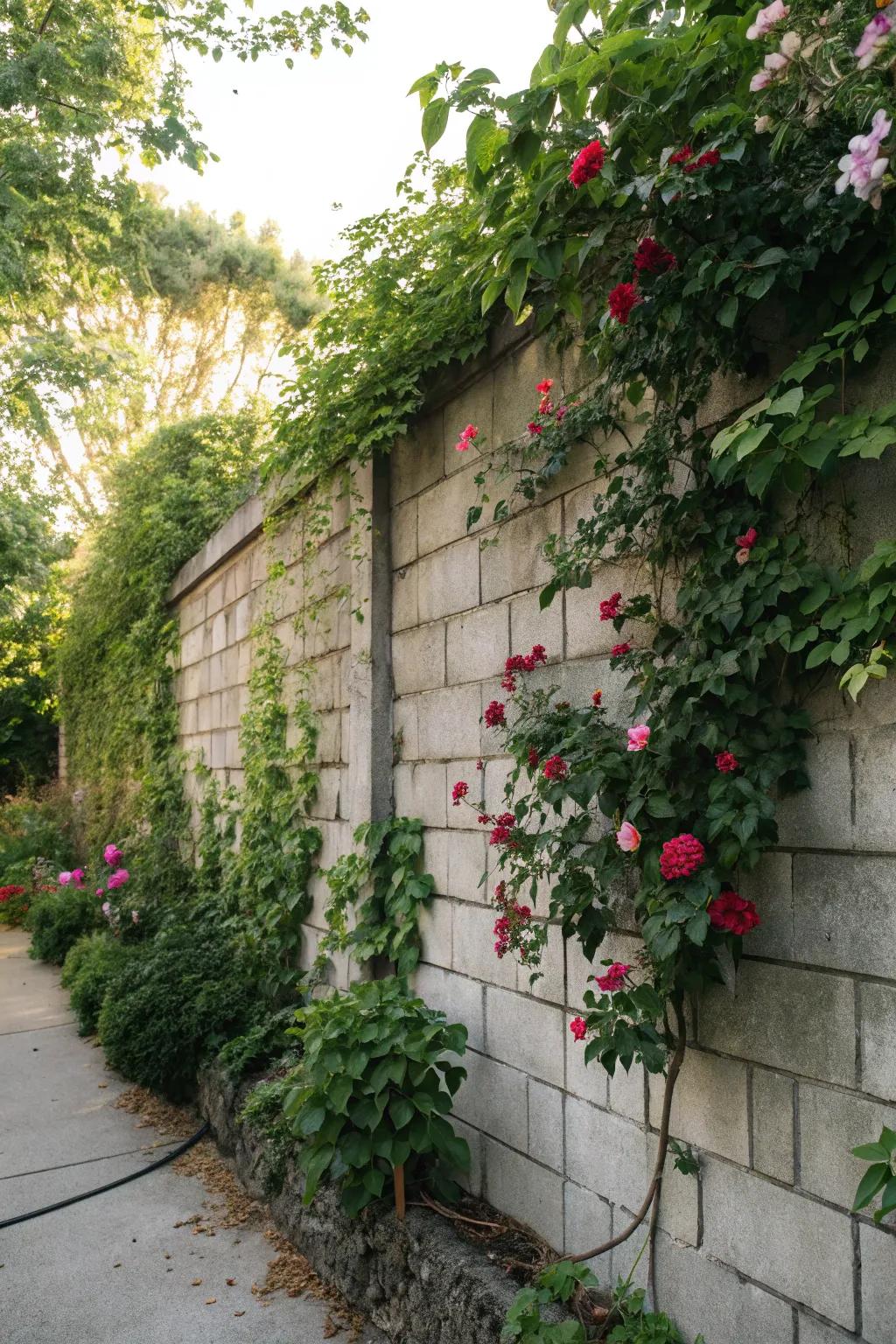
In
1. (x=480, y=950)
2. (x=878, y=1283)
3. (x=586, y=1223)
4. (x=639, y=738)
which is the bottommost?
(x=586, y=1223)

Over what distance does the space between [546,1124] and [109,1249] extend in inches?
67.1

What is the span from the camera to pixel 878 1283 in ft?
5.90

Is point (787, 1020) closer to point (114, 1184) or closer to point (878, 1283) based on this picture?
point (878, 1283)

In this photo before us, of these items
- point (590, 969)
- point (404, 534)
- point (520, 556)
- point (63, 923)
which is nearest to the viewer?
point (590, 969)

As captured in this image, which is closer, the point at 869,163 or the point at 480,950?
the point at 869,163

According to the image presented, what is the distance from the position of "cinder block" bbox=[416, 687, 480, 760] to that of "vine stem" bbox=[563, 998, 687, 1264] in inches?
49.1

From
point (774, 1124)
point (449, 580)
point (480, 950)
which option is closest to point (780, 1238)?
point (774, 1124)

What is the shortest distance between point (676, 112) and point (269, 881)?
3918 mm

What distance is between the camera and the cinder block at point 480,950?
10.0 ft

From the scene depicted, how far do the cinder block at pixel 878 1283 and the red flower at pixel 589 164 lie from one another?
209 cm

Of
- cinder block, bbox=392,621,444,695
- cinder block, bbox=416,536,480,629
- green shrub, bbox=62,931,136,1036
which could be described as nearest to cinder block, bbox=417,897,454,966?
cinder block, bbox=392,621,444,695

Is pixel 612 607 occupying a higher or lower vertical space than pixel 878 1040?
higher

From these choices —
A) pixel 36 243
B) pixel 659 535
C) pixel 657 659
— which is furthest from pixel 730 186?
pixel 36 243

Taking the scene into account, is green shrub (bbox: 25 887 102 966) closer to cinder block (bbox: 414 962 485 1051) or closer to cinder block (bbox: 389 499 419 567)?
cinder block (bbox: 414 962 485 1051)
